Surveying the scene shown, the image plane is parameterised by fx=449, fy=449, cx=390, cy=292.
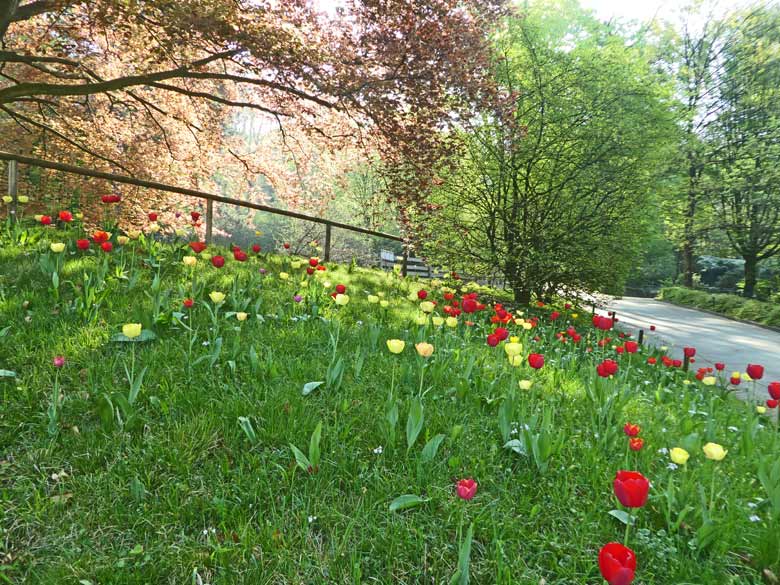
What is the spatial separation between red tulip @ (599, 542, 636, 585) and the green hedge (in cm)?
1763

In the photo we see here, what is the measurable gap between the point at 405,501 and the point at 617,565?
0.83 m

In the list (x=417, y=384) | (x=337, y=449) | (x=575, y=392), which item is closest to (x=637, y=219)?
(x=575, y=392)

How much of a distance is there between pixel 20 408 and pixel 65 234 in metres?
3.29

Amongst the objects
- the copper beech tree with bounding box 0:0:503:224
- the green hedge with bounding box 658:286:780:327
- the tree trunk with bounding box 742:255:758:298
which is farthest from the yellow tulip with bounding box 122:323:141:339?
the tree trunk with bounding box 742:255:758:298

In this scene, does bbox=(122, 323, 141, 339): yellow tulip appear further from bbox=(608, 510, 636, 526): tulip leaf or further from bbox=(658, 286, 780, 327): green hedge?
bbox=(658, 286, 780, 327): green hedge

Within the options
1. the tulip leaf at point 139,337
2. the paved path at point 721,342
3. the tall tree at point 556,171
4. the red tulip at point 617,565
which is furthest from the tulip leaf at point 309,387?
the paved path at point 721,342

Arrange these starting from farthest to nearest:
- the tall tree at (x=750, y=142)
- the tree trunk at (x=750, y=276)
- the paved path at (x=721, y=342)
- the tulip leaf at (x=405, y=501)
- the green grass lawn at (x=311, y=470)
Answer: the tree trunk at (x=750, y=276) → the tall tree at (x=750, y=142) → the paved path at (x=721, y=342) → the tulip leaf at (x=405, y=501) → the green grass lawn at (x=311, y=470)

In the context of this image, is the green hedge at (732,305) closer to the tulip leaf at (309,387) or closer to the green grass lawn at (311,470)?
the green grass lawn at (311,470)

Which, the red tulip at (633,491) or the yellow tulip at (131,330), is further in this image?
the yellow tulip at (131,330)

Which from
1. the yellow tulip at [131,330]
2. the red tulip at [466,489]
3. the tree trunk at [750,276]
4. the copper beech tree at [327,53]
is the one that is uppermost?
the copper beech tree at [327,53]

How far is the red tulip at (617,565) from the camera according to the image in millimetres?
891

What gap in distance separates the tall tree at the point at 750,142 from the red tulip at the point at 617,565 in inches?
862

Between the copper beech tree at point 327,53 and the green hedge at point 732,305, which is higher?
the copper beech tree at point 327,53

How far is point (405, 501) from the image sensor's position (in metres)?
1.60
